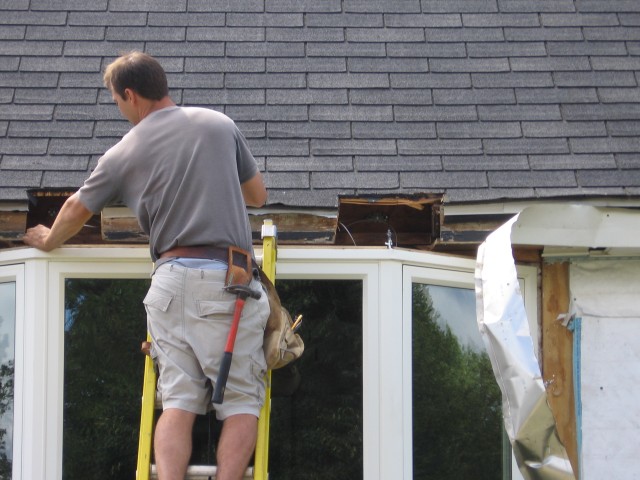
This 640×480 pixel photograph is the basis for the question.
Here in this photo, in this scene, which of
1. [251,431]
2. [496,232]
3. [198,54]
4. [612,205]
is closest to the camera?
[251,431]

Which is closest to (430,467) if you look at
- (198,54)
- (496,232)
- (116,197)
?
(496,232)

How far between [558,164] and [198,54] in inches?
70.6

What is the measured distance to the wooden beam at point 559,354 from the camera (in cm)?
461

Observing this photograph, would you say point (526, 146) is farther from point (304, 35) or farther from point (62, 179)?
point (62, 179)

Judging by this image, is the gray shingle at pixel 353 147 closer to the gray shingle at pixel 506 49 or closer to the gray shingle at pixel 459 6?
the gray shingle at pixel 506 49

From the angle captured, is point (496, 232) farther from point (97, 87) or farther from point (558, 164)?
point (97, 87)

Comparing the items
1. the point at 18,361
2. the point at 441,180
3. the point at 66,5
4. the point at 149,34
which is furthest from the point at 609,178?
the point at 66,5

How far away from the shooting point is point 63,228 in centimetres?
390

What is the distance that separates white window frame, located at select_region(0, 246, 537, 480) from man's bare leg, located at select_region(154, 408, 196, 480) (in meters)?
0.78

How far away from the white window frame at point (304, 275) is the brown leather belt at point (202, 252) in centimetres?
61

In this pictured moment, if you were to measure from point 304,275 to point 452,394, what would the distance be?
0.85m

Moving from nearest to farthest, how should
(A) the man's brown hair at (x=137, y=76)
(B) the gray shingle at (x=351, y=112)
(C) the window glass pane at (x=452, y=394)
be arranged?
(A) the man's brown hair at (x=137, y=76)
(C) the window glass pane at (x=452, y=394)
(B) the gray shingle at (x=351, y=112)

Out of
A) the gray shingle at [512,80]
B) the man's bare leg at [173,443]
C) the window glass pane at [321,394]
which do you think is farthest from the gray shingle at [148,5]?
the man's bare leg at [173,443]

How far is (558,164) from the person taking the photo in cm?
473
